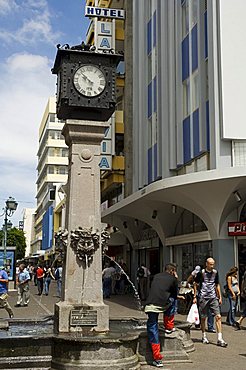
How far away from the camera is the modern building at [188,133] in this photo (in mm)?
17797

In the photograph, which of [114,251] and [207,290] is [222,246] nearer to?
[207,290]

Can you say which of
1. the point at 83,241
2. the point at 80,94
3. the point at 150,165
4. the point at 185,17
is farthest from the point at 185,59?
the point at 83,241

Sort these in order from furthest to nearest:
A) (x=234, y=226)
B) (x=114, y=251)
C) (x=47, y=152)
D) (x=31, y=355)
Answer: (x=47, y=152) < (x=114, y=251) < (x=234, y=226) < (x=31, y=355)

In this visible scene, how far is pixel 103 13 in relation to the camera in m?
32.6

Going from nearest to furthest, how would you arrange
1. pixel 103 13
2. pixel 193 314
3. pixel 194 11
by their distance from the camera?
pixel 193 314 < pixel 194 11 < pixel 103 13

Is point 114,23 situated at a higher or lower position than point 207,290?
higher

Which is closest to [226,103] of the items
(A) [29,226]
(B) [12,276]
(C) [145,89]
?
(C) [145,89]

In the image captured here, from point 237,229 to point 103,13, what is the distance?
1871 centimetres

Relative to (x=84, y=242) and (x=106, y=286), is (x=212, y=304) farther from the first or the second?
(x=106, y=286)

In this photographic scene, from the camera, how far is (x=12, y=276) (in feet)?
120

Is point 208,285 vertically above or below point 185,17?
below

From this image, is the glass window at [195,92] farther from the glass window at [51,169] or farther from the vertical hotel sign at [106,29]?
the glass window at [51,169]

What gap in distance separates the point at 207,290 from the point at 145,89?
17.4 meters

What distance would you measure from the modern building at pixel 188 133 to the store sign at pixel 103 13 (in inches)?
96.8
